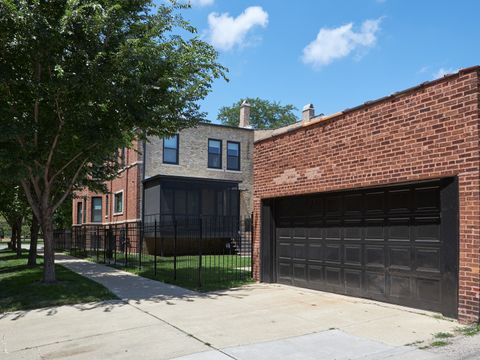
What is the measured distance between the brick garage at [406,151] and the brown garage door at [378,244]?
0.25 meters

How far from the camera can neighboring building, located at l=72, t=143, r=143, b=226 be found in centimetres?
2642

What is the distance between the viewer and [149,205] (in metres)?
25.6

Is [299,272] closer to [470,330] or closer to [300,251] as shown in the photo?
[300,251]

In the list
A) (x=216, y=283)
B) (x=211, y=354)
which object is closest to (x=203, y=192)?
(x=216, y=283)

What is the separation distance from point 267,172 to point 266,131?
883 inches

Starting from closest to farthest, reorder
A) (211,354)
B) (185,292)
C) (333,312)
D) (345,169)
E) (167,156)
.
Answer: (211,354) → (333,312) → (345,169) → (185,292) → (167,156)

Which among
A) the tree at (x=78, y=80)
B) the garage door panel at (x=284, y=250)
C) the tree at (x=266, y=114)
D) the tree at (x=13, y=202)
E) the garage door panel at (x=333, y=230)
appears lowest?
the garage door panel at (x=284, y=250)

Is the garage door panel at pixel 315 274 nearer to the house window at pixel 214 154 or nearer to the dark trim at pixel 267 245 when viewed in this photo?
the dark trim at pixel 267 245

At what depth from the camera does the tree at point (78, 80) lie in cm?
1038

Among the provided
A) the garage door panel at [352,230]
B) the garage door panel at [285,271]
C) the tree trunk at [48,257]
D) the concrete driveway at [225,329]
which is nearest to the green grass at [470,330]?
the concrete driveway at [225,329]

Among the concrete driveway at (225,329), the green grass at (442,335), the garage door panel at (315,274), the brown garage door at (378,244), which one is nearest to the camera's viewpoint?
the concrete driveway at (225,329)

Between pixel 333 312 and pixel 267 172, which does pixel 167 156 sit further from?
pixel 333 312

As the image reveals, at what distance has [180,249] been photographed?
25.2 meters

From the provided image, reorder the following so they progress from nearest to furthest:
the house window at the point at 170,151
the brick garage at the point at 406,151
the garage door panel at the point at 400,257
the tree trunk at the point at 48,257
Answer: the brick garage at the point at 406,151
the garage door panel at the point at 400,257
the tree trunk at the point at 48,257
the house window at the point at 170,151
